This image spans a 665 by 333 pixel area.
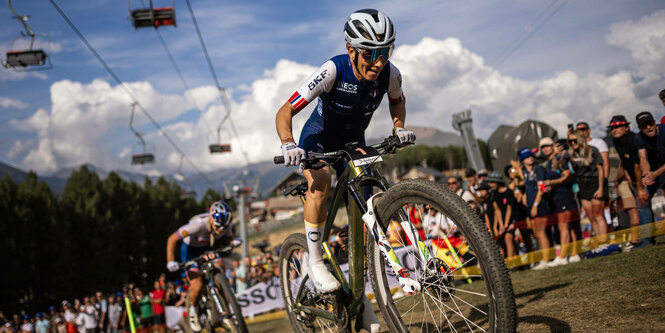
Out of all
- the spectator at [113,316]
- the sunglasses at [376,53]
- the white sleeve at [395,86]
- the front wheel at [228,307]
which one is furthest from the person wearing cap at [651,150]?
the spectator at [113,316]

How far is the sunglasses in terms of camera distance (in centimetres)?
439

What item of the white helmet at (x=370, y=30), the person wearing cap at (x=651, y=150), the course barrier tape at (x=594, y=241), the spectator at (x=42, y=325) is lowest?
the spectator at (x=42, y=325)

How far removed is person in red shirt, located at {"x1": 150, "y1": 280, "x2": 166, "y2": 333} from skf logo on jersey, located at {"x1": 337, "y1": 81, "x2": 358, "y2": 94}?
18.0m

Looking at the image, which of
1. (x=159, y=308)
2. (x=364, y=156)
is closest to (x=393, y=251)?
(x=364, y=156)

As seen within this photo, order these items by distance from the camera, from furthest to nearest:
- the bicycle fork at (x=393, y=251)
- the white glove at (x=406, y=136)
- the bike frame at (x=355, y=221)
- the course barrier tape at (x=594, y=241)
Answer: the course barrier tape at (x=594, y=241) → the white glove at (x=406, y=136) → the bike frame at (x=355, y=221) → the bicycle fork at (x=393, y=251)

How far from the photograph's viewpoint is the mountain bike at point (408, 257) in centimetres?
321

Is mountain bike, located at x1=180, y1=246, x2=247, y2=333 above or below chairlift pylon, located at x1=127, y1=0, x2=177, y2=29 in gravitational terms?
below

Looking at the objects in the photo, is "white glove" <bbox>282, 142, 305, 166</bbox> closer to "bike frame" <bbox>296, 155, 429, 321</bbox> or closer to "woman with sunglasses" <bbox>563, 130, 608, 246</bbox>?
"bike frame" <bbox>296, 155, 429, 321</bbox>

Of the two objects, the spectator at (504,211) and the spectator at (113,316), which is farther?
the spectator at (113,316)

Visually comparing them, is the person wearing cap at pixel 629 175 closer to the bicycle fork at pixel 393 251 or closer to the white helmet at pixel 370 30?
the white helmet at pixel 370 30

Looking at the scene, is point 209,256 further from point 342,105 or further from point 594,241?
point 594,241

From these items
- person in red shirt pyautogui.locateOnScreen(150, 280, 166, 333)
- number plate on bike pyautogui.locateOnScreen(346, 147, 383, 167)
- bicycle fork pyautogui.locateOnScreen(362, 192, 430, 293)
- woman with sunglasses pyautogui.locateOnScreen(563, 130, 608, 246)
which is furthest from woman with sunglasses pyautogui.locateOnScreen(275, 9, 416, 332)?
person in red shirt pyautogui.locateOnScreen(150, 280, 166, 333)

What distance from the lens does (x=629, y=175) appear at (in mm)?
7898

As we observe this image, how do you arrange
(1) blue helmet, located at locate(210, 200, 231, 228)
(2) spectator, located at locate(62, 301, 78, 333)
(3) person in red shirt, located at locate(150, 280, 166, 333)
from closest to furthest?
(1) blue helmet, located at locate(210, 200, 231, 228), (3) person in red shirt, located at locate(150, 280, 166, 333), (2) spectator, located at locate(62, 301, 78, 333)
